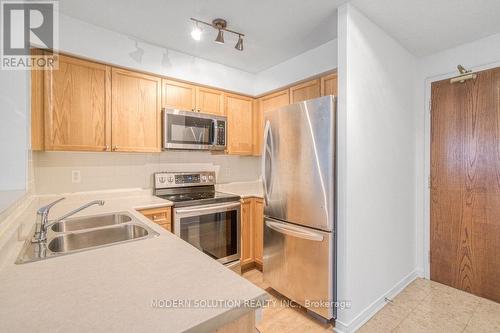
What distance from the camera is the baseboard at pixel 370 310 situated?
1773 mm

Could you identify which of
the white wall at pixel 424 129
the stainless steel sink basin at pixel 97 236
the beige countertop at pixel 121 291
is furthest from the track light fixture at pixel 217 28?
the white wall at pixel 424 129

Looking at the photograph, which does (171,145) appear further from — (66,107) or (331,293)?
(331,293)

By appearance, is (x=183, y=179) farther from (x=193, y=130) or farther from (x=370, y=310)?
(x=370, y=310)

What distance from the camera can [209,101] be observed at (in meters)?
2.82

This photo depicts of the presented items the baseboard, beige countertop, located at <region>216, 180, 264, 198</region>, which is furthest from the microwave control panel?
the baseboard

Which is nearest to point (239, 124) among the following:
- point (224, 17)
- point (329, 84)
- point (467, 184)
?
point (329, 84)

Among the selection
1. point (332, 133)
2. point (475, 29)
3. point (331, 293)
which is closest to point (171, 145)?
point (332, 133)

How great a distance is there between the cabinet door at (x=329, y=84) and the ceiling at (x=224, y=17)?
13.4 inches

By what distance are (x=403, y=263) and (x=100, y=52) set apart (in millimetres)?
3534

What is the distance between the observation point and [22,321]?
0.57 meters

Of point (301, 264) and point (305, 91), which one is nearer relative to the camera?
point (301, 264)

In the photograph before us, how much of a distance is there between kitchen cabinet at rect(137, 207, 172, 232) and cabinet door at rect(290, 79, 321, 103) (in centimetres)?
182

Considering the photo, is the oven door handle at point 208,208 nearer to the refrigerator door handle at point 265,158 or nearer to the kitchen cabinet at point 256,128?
the refrigerator door handle at point 265,158

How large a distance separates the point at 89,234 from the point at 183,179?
1.44 m
